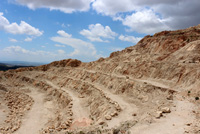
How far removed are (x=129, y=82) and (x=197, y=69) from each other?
10147mm

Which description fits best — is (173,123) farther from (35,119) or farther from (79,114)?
(35,119)

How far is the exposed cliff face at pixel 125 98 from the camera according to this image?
538 inches

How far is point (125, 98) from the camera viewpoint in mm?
22734

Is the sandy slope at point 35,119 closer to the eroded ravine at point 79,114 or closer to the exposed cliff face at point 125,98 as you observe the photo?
the exposed cliff face at point 125,98

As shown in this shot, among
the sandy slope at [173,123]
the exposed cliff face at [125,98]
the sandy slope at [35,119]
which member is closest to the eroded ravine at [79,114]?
the exposed cliff face at [125,98]

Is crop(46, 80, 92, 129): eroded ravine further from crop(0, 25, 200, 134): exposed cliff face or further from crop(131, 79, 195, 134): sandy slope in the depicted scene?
crop(131, 79, 195, 134): sandy slope

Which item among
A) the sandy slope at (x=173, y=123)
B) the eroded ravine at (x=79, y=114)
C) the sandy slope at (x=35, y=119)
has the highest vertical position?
the sandy slope at (x=173, y=123)

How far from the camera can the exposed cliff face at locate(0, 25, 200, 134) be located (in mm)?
13656

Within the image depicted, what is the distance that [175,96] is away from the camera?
18.4 meters

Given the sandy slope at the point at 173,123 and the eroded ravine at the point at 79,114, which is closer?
the sandy slope at the point at 173,123

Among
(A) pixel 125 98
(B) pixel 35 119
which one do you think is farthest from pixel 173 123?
(B) pixel 35 119

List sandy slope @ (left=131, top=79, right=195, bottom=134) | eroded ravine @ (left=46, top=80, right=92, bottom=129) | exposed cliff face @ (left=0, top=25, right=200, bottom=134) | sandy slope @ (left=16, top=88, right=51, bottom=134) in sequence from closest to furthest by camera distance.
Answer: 1. sandy slope @ (left=131, top=79, right=195, bottom=134)
2. exposed cliff face @ (left=0, top=25, right=200, bottom=134)
3. eroded ravine @ (left=46, top=80, right=92, bottom=129)
4. sandy slope @ (left=16, top=88, right=51, bottom=134)

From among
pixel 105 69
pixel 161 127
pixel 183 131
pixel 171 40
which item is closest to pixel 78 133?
pixel 161 127

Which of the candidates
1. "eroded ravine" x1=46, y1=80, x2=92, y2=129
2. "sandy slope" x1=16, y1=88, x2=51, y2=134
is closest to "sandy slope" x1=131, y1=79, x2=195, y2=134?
"eroded ravine" x1=46, y1=80, x2=92, y2=129
